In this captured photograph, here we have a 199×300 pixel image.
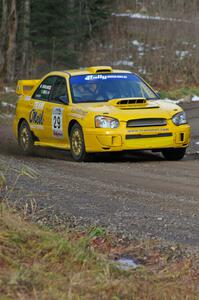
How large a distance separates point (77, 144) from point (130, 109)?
3.42 ft

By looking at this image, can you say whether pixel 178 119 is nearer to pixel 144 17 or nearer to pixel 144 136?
pixel 144 136

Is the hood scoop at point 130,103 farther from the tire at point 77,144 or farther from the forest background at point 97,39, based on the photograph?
the forest background at point 97,39

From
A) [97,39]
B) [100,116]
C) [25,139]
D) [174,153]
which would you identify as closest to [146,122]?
[100,116]

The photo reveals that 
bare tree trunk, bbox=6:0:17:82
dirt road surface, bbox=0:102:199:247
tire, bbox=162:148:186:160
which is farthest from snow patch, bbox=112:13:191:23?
dirt road surface, bbox=0:102:199:247

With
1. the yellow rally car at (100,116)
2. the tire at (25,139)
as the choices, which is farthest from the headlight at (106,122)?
the tire at (25,139)

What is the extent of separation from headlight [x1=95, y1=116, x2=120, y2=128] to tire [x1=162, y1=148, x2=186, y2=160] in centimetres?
114

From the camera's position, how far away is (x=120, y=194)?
8445 mm

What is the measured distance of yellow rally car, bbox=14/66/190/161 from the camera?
38.0ft

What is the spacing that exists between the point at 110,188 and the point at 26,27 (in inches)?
962

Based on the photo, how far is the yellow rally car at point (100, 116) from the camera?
38.0 ft

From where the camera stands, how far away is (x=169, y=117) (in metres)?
11.8

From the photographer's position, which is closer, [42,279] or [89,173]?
[42,279]

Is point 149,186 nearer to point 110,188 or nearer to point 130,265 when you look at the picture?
point 110,188

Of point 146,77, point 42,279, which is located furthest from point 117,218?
point 146,77
